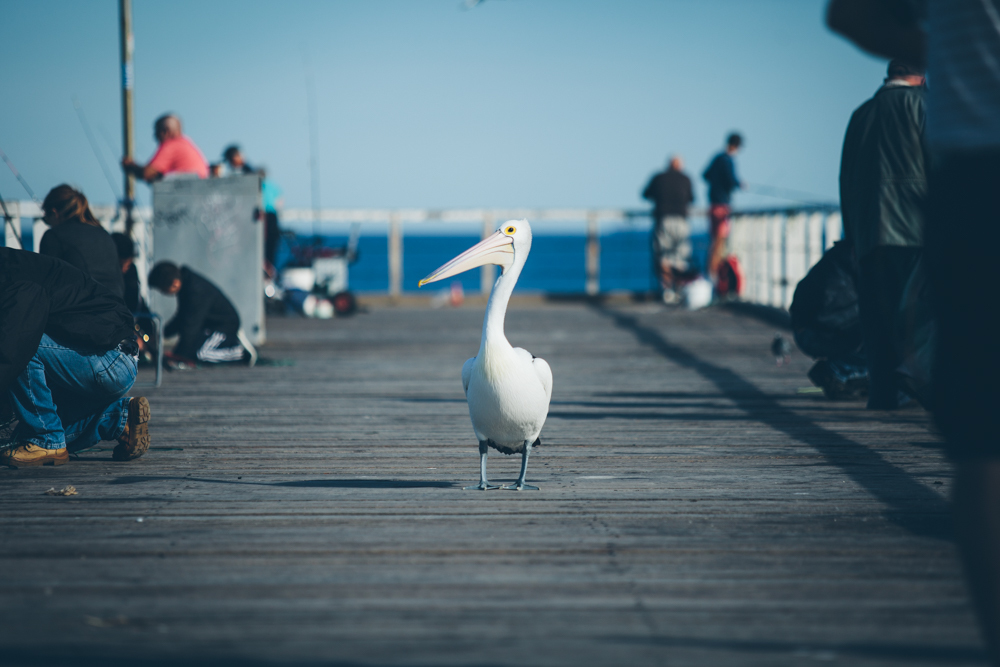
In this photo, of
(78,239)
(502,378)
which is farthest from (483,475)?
(78,239)

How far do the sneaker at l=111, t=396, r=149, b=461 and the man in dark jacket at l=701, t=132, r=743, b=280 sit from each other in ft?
38.1

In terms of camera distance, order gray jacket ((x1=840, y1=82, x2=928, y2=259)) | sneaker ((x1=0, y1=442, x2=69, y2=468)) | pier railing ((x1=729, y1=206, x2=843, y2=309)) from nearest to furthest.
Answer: sneaker ((x1=0, y1=442, x2=69, y2=468))
gray jacket ((x1=840, y1=82, x2=928, y2=259))
pier railing ((x1=729, y1=206, x2=843, y2=309))

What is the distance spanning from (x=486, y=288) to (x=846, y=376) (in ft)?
37.8

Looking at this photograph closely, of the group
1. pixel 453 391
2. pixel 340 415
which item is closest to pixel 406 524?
pixel 340 415

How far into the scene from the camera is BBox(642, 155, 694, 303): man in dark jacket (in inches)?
596

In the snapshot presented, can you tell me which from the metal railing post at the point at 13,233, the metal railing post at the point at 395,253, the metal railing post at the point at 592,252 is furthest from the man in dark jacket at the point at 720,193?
the metal railing post at the point at 13,233

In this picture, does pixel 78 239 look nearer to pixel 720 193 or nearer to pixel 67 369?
pixel 67 369

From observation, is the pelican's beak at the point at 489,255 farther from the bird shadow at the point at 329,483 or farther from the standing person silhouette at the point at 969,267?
the standing person silhouette at the point at 969,267

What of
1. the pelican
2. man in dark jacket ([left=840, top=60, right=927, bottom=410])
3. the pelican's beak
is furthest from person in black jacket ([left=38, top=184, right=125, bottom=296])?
man in dark jacket ([left=840, top=60, right=927, bottom=410])

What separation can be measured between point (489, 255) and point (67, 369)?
6.85 ft

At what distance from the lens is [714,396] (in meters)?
6.78

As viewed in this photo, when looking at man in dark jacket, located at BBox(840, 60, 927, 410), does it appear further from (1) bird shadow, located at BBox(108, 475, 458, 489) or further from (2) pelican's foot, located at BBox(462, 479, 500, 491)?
(1) bird shadow, located at BBox(108, 475, 458, 489)

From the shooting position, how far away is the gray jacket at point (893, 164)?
512 cm

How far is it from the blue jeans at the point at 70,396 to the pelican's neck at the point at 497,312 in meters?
1.96
